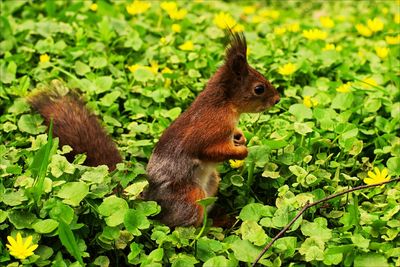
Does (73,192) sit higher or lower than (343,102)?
higher

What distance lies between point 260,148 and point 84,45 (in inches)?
68.5

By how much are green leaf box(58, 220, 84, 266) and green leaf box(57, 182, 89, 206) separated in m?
0.16

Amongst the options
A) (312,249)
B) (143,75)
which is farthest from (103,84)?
(312,249)

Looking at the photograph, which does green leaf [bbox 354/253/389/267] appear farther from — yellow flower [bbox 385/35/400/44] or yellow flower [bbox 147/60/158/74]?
yellow flower [bbox 385/35/400/44]

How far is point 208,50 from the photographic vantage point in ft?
15.0

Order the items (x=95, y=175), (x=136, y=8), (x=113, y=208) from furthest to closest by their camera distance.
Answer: (x=136, y=8), (x=95, y=175), (x=113, y=208)

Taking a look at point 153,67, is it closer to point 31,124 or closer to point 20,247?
point 31,124

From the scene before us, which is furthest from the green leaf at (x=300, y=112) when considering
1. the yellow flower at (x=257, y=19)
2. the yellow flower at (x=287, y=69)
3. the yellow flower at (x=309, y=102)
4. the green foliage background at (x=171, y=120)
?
the yellow flower at (x=257, y=19)

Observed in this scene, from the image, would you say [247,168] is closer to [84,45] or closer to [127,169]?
[127,169]

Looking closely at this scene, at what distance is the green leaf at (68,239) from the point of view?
2549 millimetres

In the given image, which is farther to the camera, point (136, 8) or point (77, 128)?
point (136, 8)

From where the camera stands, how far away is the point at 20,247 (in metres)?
2.55

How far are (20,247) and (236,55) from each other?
1.28 metres

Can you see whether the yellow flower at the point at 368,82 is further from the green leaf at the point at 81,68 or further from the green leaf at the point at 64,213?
the green leaf at the point at 64,213
